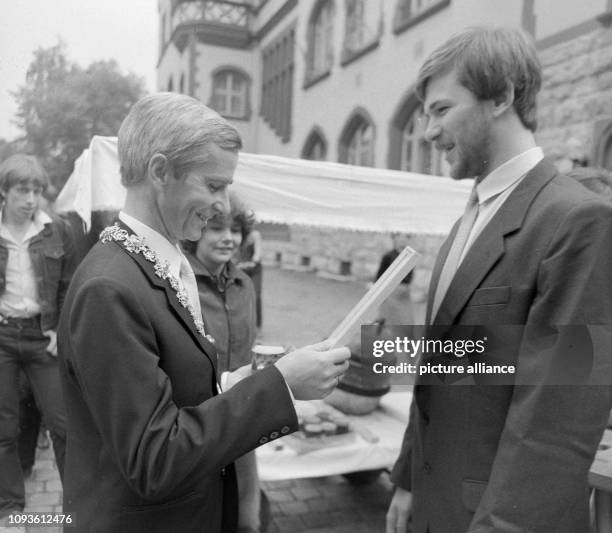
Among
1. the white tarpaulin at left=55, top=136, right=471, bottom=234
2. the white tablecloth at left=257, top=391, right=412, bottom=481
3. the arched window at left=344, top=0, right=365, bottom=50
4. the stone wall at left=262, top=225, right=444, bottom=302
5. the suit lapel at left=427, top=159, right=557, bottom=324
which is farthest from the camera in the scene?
the arched window at left=344, top=0, right=365, bottom=50

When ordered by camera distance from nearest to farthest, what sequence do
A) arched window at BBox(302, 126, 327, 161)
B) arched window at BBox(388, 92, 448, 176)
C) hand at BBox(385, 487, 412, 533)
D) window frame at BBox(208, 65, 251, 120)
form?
hand at BBox(385, 487, 412, 533)
arched window at BBox(388, 92, 448, 176)
arched window at BBox(302, 126, 327, 161)
window frame at BBox(208, 65, 251, 120)

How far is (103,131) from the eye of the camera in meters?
9.80

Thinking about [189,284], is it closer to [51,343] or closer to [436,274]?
[436,274]

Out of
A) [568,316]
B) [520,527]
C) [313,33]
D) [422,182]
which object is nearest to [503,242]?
[568,316]

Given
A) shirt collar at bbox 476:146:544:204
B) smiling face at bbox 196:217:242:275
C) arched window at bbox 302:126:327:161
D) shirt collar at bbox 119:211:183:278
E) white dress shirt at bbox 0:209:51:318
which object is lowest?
white dress shirt at bbox 0:209:51:318

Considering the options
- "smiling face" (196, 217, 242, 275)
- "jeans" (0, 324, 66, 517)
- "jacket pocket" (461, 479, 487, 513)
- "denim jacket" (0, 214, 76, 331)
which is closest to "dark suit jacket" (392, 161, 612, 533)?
"jacket pocket" (461, 479, 487, 513)

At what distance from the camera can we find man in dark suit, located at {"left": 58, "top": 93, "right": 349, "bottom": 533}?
3.33ft

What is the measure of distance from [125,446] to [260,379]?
28 centimetres

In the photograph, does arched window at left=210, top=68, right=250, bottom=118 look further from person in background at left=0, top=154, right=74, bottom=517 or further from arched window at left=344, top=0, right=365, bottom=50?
person in background at left=0, top=154, right=74, bottom=517

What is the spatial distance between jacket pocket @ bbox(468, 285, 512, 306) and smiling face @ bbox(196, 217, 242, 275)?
5.98 ft

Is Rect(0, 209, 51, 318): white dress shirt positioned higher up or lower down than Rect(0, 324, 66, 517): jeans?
higher up

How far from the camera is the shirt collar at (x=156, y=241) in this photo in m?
1.24

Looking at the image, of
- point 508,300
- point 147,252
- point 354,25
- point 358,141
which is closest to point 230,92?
point 354,25

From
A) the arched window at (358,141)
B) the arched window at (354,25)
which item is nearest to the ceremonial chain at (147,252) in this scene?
the arched window at (358,141)
